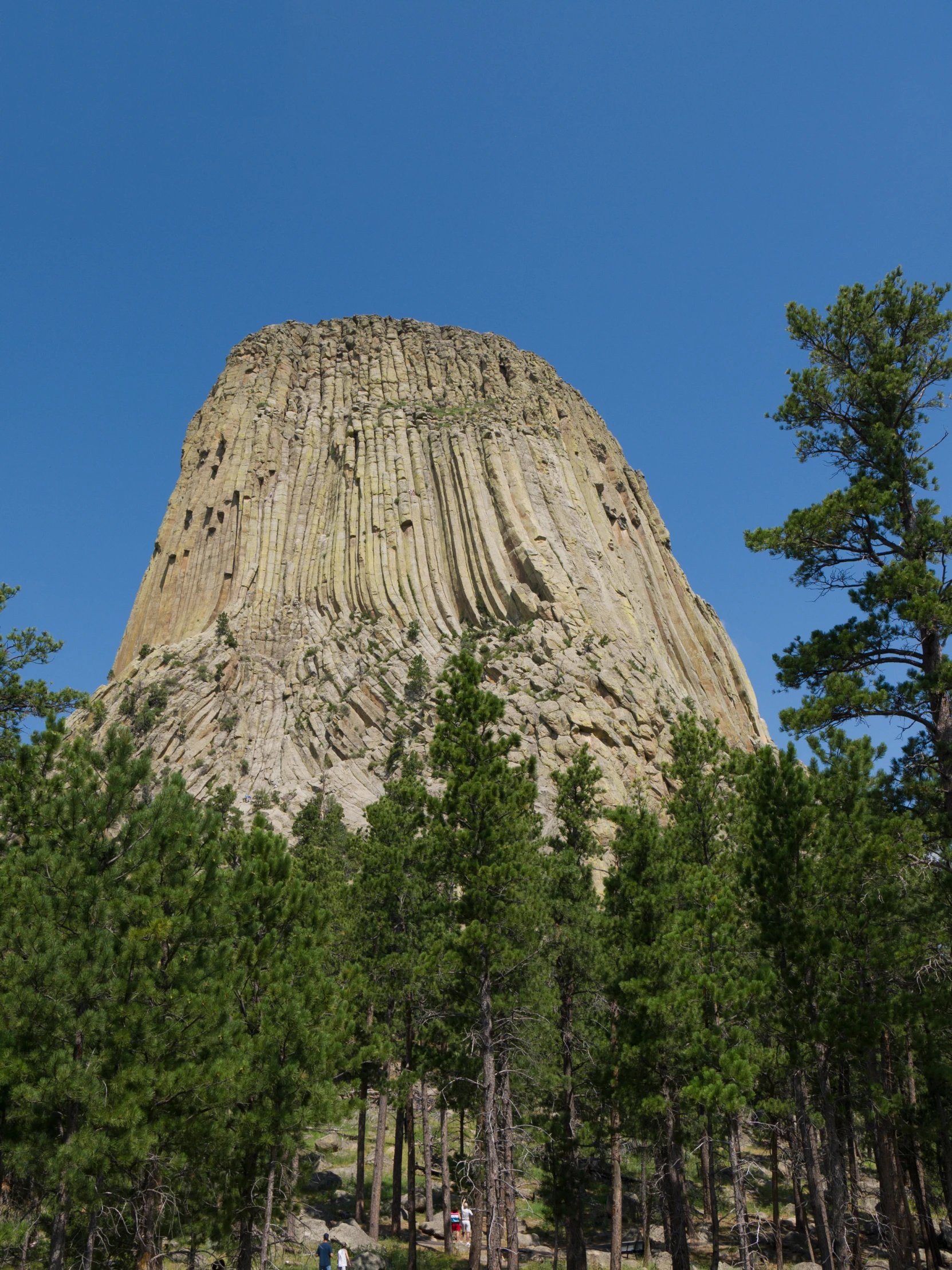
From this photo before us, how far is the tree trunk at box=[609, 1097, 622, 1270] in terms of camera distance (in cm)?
1944

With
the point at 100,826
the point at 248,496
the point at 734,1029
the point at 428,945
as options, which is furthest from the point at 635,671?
the point at 100,826

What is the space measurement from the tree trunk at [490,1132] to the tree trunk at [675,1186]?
3.37 metres

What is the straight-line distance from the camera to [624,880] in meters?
20.2

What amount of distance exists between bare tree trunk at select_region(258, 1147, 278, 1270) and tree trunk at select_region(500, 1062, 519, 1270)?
4.61 meters

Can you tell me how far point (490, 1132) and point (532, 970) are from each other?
11.3 feet

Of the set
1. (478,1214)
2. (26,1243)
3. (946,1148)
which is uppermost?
(946,1148)

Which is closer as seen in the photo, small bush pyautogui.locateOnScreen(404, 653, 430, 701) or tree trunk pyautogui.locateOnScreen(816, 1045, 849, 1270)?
tree trunk pyautogui.locateOnScreen(816, 1045, 849, 1270)

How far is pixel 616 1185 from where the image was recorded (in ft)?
68.6

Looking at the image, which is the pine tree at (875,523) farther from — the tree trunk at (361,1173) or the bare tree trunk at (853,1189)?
the tree trunk at (361,1173)

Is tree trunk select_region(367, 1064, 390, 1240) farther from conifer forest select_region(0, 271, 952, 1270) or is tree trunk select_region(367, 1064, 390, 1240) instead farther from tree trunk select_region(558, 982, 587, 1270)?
tree trunk select_region(558, 982, 587, 1270)

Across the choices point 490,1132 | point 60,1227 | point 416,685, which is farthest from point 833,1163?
point 416,685

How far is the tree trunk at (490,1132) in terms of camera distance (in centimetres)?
1548

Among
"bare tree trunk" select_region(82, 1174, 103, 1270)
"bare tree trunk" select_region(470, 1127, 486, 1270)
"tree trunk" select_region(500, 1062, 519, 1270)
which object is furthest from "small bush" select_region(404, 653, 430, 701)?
"bare tree trunk" select_region(82, 1174, 103, 1270)

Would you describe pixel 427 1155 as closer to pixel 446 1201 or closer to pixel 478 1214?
pixel 446 1201
